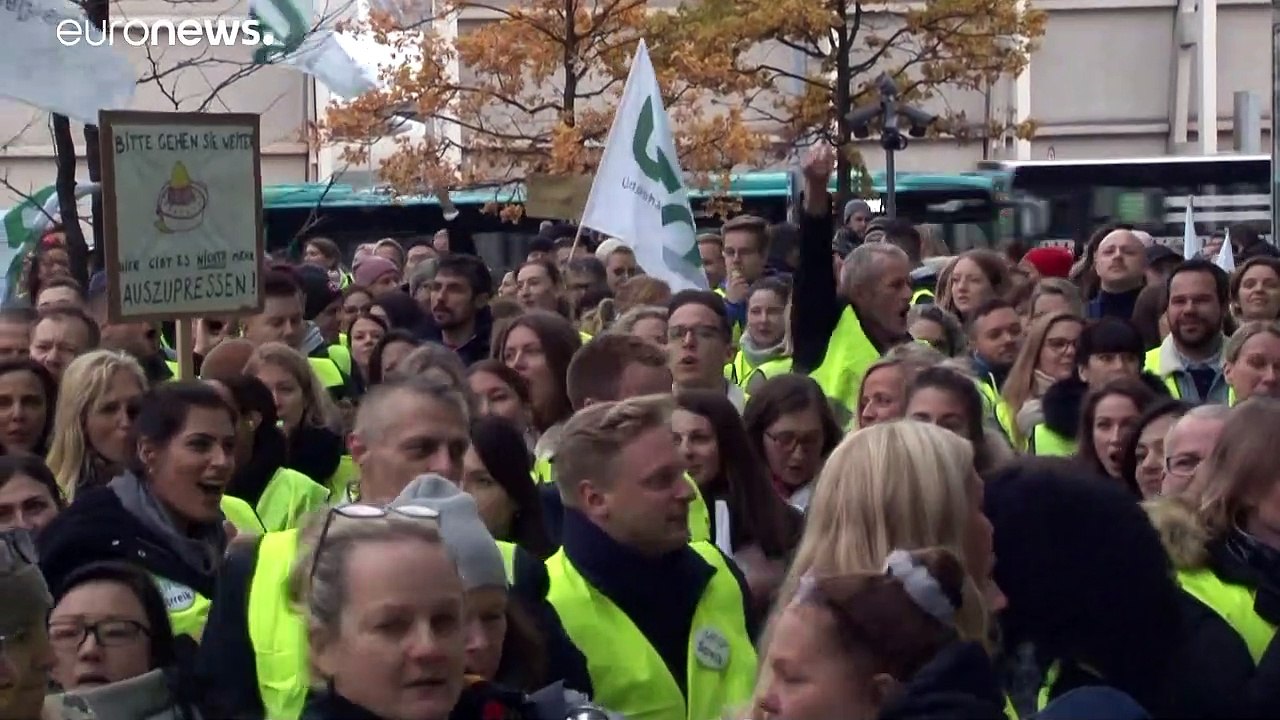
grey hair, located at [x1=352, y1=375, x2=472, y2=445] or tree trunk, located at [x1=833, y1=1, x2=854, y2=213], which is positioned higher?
tree trunk, located at [x1=833, y1=1, x2=854, y2=213]

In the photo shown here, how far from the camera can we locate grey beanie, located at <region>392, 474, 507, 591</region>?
4.24 meters

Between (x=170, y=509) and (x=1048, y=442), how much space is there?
134 inches

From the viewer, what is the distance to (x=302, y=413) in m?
7.79

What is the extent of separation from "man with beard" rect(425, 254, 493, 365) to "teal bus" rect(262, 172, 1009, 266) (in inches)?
920

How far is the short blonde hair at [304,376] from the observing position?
781 centimetres

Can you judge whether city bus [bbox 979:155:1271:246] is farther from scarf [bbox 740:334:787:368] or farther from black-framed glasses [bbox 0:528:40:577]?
black-framed glasses [bbox 0:528:40:577]

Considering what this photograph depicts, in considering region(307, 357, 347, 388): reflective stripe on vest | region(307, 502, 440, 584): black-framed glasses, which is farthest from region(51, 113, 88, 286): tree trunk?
region(307, 502, 440, 584): black-framed glasses

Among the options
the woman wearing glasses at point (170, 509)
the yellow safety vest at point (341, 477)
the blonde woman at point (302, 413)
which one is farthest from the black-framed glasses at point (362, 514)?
the blonde woman at point (302, 413)

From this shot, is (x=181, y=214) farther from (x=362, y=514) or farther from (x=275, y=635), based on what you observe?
(x=362, y=514)

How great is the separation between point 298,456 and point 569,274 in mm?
6239

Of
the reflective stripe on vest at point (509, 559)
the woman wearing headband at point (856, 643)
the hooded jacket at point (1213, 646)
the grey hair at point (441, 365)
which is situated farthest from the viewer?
the grey hair at point (441, 365)

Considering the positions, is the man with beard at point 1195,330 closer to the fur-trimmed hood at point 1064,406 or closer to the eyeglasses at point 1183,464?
the fur-trimmed hood at point 1064,406

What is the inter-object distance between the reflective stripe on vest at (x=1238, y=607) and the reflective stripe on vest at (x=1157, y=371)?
13.8 ft

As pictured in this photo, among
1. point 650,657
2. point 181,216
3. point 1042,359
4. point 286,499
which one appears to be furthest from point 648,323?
point 650,657
